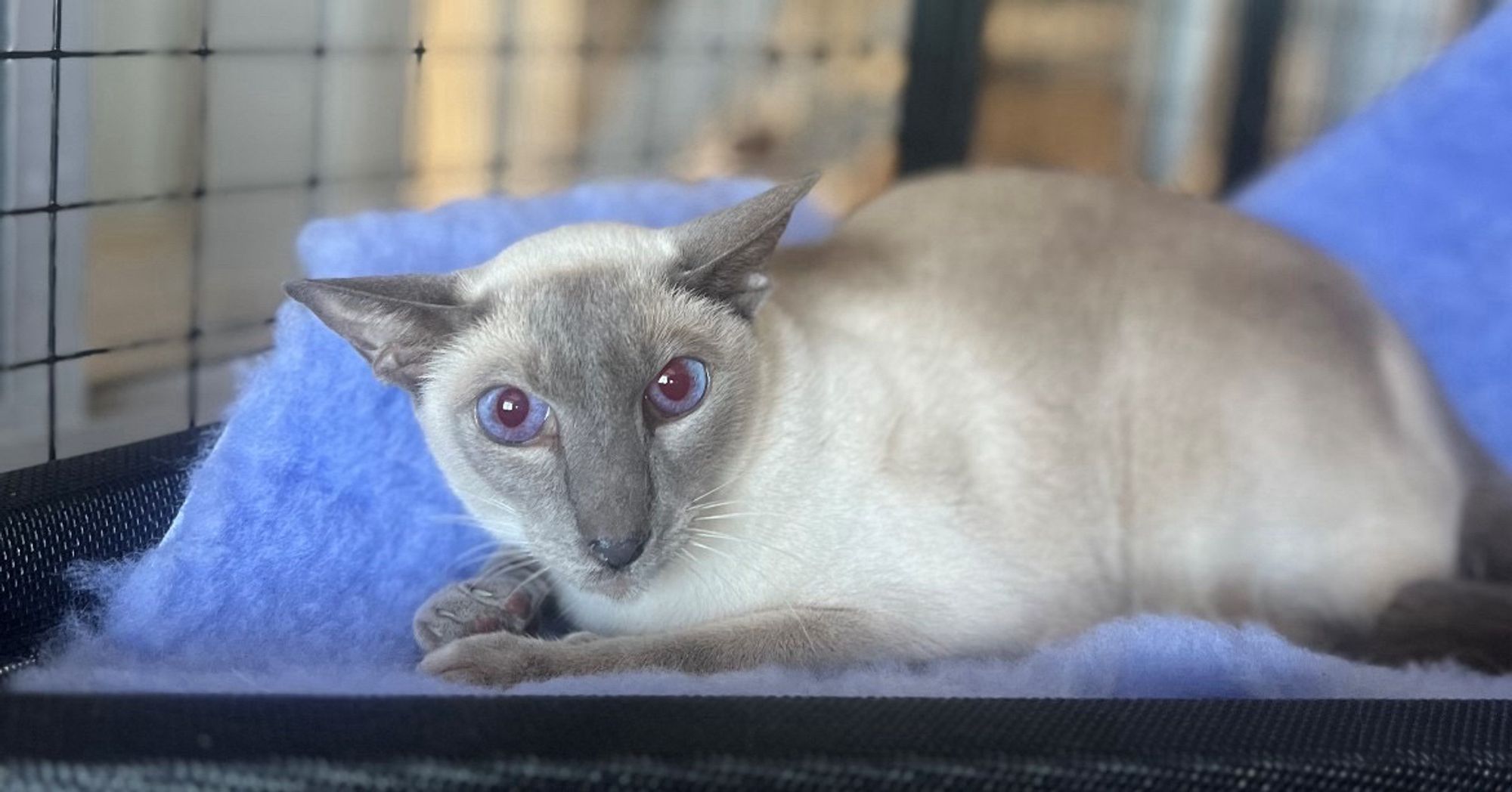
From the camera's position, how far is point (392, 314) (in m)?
1.36

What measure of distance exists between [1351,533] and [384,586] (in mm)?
1195

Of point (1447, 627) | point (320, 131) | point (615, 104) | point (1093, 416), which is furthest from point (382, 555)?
point (615, 104)

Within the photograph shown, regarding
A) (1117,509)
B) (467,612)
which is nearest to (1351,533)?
(1117,509)

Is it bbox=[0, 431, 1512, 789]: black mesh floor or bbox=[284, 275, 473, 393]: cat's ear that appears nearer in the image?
bbox=[0, 431, 1512, 789]: black mesh floor

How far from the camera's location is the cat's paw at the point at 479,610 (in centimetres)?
149

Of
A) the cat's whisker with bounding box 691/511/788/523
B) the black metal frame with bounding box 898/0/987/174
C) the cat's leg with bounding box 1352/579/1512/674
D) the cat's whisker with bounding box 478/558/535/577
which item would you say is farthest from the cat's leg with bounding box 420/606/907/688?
the black metal frame with bounding box 898/0/987/174

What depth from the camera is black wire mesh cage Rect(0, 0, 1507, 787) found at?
0.99 metres

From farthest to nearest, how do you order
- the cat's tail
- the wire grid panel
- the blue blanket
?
the wire grid panel → the cat's tail → the blue blanket

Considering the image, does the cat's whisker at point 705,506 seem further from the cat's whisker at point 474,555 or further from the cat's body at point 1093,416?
the cat's whisker at point 474,555

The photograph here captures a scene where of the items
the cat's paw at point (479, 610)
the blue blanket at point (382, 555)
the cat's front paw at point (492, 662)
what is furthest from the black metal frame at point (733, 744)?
the cat's paw at point (479, 610)

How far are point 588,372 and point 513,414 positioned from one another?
9 cm

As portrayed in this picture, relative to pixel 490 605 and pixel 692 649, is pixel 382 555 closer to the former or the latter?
pixel 490 605

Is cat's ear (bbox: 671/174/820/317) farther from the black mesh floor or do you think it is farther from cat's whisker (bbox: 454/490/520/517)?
the black mesh floor

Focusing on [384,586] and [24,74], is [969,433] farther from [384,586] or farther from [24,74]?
[24,74]
